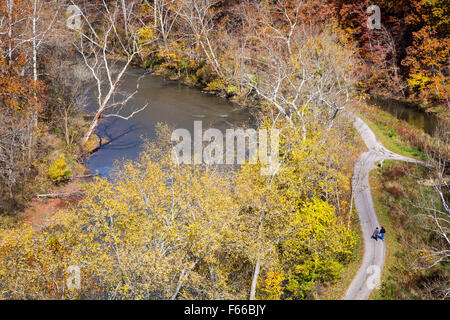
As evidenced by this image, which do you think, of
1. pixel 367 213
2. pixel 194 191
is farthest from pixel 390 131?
pixel 194 191

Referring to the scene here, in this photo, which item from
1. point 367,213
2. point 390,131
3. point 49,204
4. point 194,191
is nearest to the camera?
point 194,191

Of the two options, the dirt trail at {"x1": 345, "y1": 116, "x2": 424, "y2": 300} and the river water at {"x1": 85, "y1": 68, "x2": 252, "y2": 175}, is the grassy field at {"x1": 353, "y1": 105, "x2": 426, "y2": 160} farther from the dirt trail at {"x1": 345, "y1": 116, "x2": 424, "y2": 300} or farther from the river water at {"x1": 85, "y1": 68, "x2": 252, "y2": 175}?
the river water at {"x1": 85, "y1": 68, "x2": 252, "y2": 175}

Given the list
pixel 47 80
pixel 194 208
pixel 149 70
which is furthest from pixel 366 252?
pixel 149 70

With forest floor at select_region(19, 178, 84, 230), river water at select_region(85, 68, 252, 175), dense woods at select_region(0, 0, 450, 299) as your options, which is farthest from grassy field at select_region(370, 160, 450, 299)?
forest floor at select_region(19, 178, 84, 230)

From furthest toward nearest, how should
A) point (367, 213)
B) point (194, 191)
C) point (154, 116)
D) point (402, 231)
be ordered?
point (154, 116)
point (367, 213)
point (402, 231)
point (194, 191)

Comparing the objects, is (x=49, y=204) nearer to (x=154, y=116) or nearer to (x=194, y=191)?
(x=194, y=191)

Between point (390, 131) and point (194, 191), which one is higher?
point (390, 131)

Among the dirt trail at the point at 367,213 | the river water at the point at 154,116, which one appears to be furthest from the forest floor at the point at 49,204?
the dirt trail at the point at 367,213
